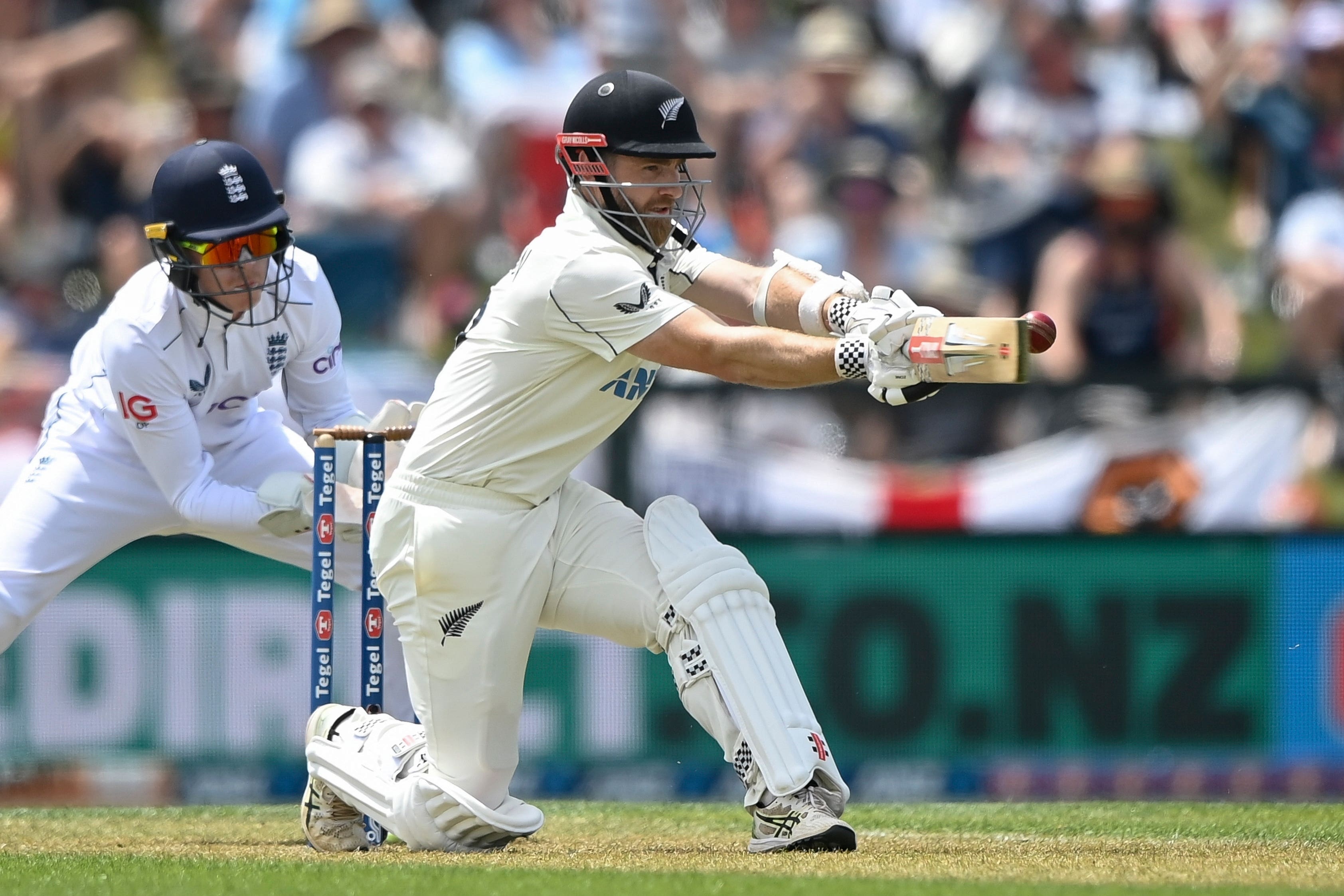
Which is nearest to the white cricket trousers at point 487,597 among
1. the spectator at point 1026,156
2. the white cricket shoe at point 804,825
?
the white cricket shoe at point 804,825

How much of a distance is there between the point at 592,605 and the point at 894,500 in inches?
118

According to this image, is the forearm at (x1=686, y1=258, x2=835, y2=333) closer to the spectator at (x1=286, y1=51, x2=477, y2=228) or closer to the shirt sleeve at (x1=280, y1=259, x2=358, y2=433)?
the shirt sleeve at (x1=280, y1=259, x2=358, y2=433)

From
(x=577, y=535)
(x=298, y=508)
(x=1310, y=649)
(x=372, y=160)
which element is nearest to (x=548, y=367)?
(x=577, y=535)

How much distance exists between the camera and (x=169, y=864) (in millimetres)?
4848

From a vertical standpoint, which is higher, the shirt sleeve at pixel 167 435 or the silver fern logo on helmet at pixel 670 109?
the silver fern logo on helmet at pixel 670 109

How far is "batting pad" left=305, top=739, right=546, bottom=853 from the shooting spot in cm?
506

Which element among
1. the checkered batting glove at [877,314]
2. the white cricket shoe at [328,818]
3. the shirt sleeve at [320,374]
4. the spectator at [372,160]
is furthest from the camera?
the spectator at [372,160]

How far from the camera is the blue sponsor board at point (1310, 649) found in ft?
24.1

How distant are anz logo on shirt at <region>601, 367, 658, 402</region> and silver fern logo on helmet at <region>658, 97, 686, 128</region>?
0.65 m

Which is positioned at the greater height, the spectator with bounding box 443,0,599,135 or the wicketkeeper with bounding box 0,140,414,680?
the spectator with bounding box 443,0,599,135

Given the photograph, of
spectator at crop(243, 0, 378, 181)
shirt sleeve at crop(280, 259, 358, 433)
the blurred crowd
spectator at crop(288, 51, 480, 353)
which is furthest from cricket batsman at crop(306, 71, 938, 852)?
spectator at crop(243, 0, 378, 181)

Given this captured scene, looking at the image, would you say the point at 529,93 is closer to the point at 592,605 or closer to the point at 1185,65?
the point at 1185,65

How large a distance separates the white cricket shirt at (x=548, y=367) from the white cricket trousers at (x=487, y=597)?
0.08m

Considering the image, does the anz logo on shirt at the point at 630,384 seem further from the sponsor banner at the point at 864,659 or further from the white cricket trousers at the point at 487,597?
the sponsor banner at the point at 864,659
